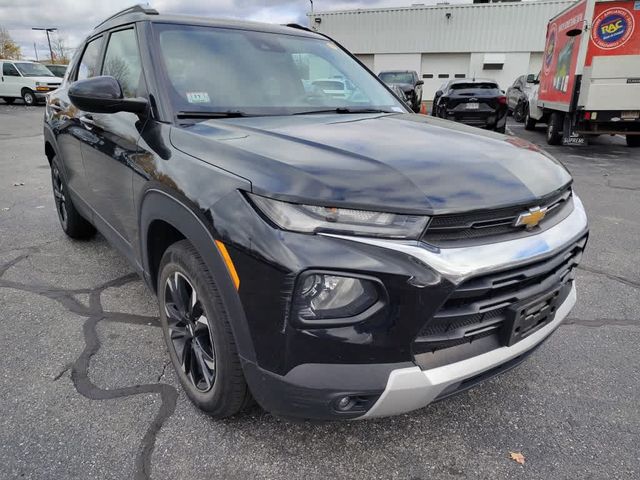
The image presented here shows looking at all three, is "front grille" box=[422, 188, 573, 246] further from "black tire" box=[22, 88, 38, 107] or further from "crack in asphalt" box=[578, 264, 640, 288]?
"black tire" box=[22, 88, 38, 107]

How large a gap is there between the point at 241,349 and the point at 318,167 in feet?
2.34

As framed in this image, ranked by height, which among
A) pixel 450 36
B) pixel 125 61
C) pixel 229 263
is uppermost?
pixel 450 36

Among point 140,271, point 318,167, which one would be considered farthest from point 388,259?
point 140,271

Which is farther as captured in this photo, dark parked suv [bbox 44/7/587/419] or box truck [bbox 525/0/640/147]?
box truck [bbox 525/0/640/147]

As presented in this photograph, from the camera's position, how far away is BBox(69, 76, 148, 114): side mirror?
2299 millimetres

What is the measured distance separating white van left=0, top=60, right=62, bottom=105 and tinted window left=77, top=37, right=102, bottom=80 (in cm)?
2067

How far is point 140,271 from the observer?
105 inches

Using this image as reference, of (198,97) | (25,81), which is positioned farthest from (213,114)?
(25,81)

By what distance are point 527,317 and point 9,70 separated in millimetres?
26307

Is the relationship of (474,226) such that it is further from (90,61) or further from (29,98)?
(29,98)

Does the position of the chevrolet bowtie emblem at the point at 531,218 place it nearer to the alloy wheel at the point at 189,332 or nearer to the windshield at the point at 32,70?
the alloy wheel at the point at 189,332

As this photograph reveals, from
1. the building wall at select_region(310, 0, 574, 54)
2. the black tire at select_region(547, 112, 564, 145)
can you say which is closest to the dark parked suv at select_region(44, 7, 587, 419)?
the black tire at select_region(547, 112, 564, 145)

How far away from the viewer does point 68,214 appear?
4398 mm

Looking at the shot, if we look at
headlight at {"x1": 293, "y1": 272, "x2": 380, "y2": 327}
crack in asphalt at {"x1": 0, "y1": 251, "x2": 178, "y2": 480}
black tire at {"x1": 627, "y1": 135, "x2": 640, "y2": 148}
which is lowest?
crack in asphalt at {"x1": 0, "y1": 251, "x2": 178, "y2": 480}
